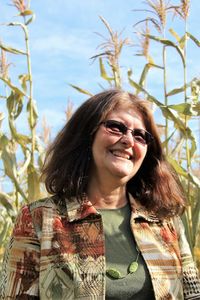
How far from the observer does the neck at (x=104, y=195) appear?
248cm

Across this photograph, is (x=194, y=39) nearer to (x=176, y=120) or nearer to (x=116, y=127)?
(x=176, y=120)

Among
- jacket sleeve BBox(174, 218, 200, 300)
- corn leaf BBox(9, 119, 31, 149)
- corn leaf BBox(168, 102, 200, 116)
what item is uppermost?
corn leaf BBox(168, 102, 200, 116)

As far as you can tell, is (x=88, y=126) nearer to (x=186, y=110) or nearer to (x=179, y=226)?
(x=179, y=226)

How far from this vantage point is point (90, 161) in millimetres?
2547

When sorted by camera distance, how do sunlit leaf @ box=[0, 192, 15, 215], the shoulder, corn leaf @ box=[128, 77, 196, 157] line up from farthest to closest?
1. sunlit leaf @ box=[0, 192, 15, 215]
2. corn leaf @ box=[128, 77, 196, 157]
3. the shoulder

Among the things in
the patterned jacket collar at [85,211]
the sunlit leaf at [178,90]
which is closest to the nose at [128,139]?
the patterned jacket collar at [85,211]

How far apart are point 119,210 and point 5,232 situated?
1.94 m

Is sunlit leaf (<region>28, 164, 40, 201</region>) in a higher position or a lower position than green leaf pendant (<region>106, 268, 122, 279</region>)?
lower

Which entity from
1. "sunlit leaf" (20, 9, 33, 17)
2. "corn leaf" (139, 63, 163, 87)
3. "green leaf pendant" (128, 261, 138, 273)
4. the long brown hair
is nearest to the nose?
the long brown hair

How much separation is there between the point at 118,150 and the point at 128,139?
55 millimetres

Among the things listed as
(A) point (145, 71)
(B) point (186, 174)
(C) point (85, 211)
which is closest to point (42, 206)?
(C) point (85, 211)

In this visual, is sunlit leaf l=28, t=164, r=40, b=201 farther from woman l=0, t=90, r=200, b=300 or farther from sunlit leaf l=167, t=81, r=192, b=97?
woman l=0, t=90, r=200, b=300

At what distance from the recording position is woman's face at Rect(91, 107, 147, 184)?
2.37 m

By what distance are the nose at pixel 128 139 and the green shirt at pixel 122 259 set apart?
0.28 m
